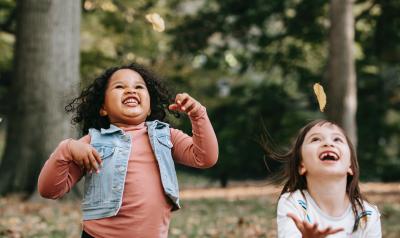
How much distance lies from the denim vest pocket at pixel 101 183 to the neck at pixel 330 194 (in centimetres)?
101

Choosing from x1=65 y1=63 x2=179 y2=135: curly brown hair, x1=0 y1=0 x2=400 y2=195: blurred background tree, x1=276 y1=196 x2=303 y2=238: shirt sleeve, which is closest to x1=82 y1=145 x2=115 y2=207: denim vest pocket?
x1=65 y1=63 x2=179 y2=135: curly brown hair

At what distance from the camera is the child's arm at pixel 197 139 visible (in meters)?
3.50

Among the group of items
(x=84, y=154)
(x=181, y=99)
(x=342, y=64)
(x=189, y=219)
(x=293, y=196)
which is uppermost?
(x=342, y=64)

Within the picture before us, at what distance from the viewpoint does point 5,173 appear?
33.6 ft

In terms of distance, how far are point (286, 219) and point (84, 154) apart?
1.01 meters

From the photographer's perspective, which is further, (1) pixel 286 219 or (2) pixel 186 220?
(2) pixel 186 220

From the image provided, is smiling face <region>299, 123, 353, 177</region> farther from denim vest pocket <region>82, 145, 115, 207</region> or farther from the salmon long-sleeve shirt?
denim vest pocket <region>82, 145, 115, 207</region>

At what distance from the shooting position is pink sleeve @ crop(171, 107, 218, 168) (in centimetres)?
356

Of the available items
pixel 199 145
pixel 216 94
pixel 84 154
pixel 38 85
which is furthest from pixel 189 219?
pixel 216 94

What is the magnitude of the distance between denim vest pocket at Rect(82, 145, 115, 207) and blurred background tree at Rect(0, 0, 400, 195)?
262 inches

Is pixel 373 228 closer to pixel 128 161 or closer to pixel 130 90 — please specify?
pixel 128 161

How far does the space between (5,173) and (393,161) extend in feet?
35.1

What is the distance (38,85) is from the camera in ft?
31.5

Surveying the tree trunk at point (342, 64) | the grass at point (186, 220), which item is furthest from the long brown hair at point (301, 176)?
the tree trunk at point (342, 64)
